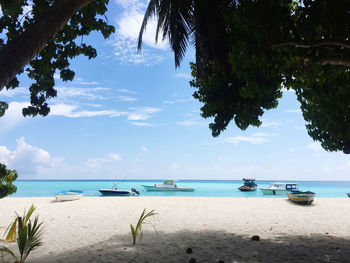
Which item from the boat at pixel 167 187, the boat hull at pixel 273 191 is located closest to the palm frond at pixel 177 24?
the boat hull at pixel 273 191

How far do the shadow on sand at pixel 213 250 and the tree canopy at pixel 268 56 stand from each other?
2.91 meters

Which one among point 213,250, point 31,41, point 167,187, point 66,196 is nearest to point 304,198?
point 213,250

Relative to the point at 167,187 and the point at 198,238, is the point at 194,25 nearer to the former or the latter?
the point at 198,238

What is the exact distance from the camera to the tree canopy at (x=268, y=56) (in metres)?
5.29

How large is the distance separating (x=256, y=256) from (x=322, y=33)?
20.1ft

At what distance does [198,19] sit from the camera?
7.62 m

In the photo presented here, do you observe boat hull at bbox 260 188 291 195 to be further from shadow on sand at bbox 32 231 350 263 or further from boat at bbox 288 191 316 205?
shadow on sand at bbox 32 231 350 263

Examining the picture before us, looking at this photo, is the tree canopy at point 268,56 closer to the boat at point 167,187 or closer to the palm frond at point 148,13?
the palm frond at point 148,13

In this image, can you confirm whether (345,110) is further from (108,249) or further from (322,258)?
(108,249)

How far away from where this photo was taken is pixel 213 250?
5773mm

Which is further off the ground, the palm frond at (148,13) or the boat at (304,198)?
the palm frond at (148,13)

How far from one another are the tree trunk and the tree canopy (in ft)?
11.8

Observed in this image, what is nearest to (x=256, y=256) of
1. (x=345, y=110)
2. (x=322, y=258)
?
(x=322, y=258)

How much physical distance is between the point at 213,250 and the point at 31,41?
566 cm
